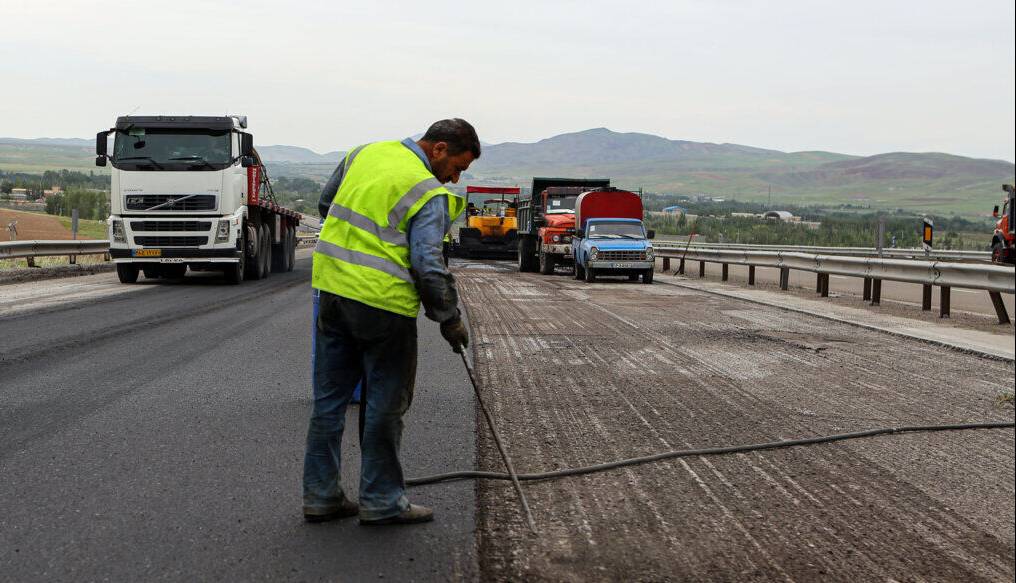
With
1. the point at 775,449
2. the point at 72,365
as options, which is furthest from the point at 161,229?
the point at 775,449

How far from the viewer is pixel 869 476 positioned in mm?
5621

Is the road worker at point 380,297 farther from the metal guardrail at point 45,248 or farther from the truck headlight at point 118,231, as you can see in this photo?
the metal guardrail at point 45,248

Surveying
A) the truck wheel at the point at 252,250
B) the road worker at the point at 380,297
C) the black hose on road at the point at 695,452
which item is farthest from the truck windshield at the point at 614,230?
the road worker at the point at 380,297

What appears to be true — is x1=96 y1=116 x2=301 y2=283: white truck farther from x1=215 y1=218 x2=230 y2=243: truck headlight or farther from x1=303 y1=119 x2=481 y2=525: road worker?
x1=303 y1=119 x2=481 y2=525: road worker

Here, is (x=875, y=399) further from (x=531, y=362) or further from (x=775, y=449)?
(x=531, y=362)

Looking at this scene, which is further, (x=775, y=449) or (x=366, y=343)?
(x=775, y=449)

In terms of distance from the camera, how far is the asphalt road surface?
13.4 feet

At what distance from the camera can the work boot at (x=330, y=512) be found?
4613 mm

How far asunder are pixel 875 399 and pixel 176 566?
19.1ft

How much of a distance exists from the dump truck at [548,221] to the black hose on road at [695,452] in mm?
20858

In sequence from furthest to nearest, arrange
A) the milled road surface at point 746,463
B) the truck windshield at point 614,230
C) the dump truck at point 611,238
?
1. the truck windshield at point 614,230
2. the dump truck at point 611,238
3. the milled road surface at point 746,463

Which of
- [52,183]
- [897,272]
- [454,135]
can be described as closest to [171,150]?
[897,272]

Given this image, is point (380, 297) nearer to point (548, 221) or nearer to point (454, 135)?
point (454, 135)

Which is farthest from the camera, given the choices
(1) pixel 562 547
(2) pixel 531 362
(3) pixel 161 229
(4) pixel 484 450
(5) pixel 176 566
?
(3) pixel 161 229
